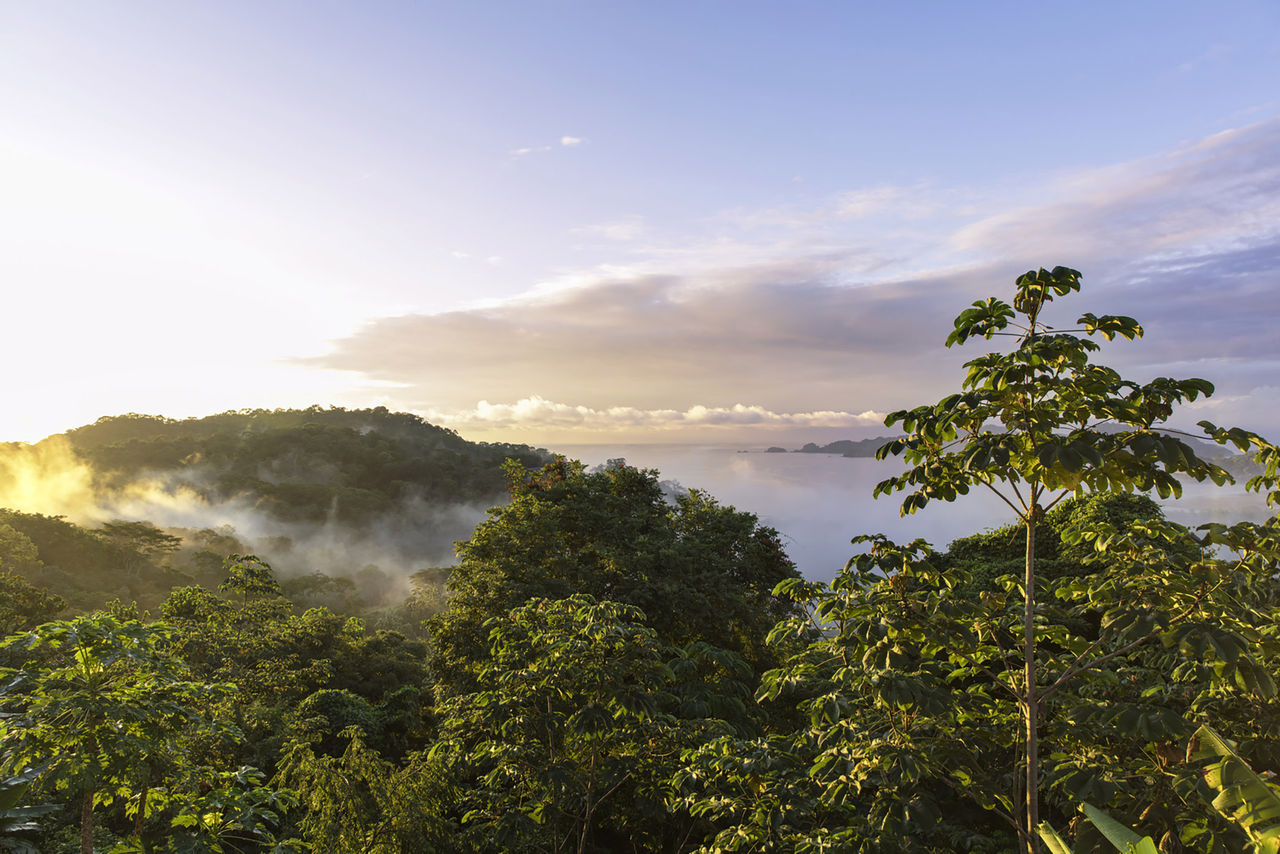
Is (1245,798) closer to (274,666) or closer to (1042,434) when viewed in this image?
(1042,434)

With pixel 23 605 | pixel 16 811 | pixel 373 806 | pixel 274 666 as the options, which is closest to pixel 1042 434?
pixel 16 811

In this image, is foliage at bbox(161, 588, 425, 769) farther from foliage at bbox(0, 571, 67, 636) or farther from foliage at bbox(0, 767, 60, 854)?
foliage at bbox(0, 767, 60, 854)

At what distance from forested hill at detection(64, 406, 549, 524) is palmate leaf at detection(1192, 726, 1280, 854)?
6435 centimetres

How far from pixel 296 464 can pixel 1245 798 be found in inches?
3164

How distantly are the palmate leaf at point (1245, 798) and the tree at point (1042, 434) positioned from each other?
525 mm

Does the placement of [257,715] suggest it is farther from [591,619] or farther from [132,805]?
[591,619]

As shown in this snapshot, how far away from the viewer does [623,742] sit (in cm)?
552

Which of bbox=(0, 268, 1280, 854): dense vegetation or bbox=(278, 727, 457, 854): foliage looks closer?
bbox=(0, 268, 1280, 854): dense vegetation

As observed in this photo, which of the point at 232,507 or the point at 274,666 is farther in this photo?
the point at 232,507

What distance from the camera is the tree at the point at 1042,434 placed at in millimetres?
2908

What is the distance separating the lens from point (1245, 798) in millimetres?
2406

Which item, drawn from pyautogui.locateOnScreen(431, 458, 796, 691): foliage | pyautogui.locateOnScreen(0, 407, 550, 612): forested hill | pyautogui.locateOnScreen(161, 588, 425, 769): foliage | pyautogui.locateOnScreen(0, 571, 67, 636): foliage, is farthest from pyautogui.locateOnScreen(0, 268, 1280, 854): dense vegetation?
pyautogui.locateOnScreen(0, 407, 550, 612): forested hill

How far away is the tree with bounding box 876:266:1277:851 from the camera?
291cm

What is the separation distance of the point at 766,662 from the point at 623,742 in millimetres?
10037
